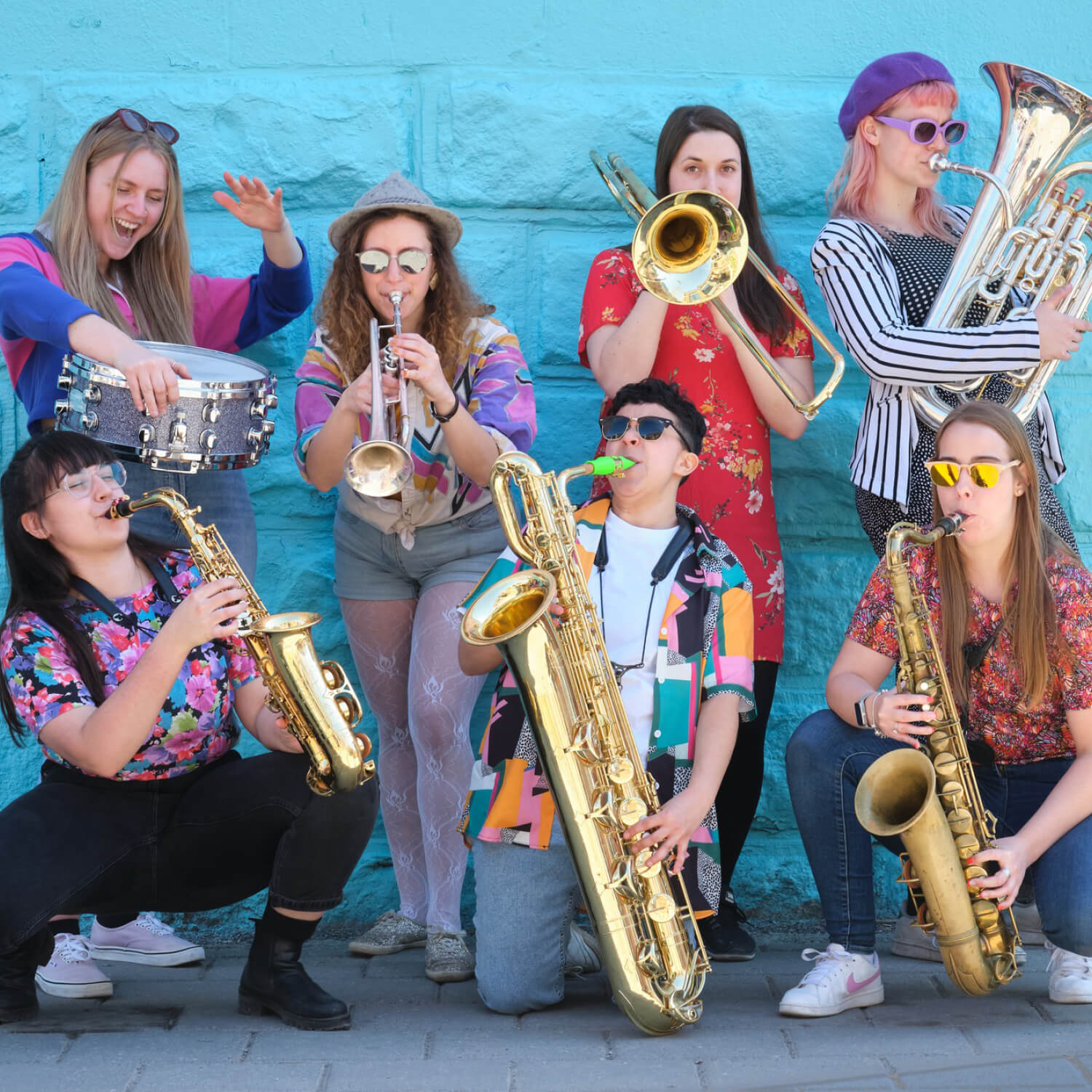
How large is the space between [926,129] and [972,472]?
0.91m

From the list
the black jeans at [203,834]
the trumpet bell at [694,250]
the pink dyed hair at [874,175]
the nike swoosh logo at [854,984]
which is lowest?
the nike swoosh logo at [854,984]

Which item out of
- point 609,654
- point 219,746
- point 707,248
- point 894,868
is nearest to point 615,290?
point 707,248

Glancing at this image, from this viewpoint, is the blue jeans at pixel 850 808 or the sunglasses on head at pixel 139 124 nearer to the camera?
the blue jeans at pixel 850 808

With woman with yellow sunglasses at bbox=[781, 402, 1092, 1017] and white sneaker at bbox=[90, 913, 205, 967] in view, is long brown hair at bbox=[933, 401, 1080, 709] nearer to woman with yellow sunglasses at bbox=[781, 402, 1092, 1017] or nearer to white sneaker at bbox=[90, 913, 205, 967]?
woman with yellow sunglasses at bbox=[781, 402, 1092, 1017]

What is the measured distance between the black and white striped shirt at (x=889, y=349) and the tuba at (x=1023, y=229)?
2.2 inches

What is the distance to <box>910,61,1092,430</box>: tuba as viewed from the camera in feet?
10.9

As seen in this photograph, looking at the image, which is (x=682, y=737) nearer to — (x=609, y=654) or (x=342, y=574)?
(x=609, y=654)

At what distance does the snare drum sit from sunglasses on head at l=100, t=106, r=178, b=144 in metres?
0.52

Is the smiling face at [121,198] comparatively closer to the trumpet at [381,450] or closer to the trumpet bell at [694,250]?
the trumpet at [381,450]

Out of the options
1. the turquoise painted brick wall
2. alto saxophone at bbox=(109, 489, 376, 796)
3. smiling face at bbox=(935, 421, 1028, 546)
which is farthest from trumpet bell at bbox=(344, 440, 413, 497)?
smiling face at bbox=(935, 421, 1028, 546)

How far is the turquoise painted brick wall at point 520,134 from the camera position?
3.78m

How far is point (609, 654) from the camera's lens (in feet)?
10.2

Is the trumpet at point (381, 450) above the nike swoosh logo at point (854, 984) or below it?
above

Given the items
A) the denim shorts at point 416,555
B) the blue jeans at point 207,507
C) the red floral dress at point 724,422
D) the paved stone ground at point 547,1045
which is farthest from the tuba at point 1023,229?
the blue jeans at point 207,507
